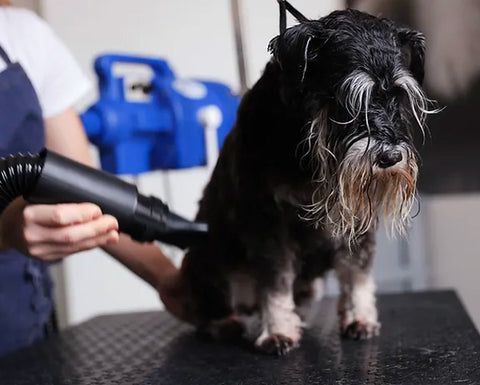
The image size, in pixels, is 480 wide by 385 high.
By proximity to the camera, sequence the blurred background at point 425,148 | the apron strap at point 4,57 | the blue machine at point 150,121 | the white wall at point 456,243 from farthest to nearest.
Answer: the white wall at point 456,243 < the blurred background at point 425,148 < the blue machine at point 150,121 < the apron strap at point 4,57

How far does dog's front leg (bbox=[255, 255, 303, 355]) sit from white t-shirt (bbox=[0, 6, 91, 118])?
1.68 ft

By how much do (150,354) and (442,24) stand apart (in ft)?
3.37

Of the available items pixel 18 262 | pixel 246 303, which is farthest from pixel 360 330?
pixel 18 262

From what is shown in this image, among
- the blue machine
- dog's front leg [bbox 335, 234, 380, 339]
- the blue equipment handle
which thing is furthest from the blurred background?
dog's front leg [bbox 335, 234, 380, 339]

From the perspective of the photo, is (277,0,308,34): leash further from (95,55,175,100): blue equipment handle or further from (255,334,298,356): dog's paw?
(95,55,175,100): blue equipment handle

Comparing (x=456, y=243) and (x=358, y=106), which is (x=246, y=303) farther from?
(x=456, y=243)

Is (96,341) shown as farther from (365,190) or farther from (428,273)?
(428,273)

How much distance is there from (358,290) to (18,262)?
1.72 ft

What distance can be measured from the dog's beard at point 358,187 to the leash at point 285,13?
0.31 feet

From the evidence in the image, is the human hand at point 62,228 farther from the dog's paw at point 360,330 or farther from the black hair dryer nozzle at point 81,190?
the dog's paw at point 360,330

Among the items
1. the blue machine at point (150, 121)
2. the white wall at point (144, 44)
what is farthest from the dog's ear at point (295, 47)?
the white wall at point (144, 44)

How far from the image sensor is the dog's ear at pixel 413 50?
2.30 feet

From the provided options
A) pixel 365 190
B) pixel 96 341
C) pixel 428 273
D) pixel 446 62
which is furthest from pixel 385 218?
pixel 428 273

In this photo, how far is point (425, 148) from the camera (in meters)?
1.47
